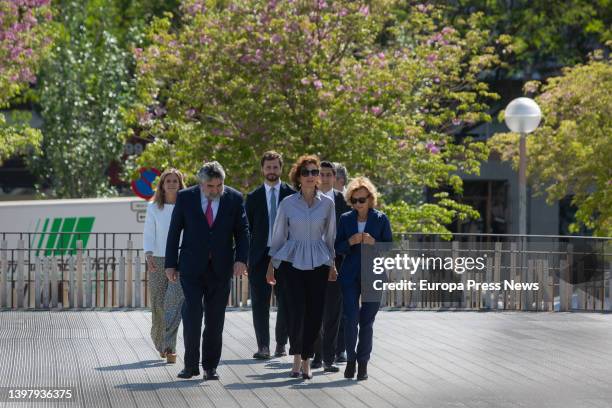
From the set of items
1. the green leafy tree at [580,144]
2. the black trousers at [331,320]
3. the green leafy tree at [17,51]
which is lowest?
the black trousers at [331,320]

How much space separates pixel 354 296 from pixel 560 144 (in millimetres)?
15428

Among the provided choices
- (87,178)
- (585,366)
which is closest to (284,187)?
(585,366)

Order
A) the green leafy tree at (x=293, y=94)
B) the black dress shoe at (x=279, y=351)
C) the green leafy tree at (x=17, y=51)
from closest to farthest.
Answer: the black dress shoe at (x=279, y=351)
the green leafy tree at (x=293, y=94)
the green leafy tree at (x=17, y=51)

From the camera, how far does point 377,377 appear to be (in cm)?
1121

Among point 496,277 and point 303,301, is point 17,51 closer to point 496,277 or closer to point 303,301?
point 496,277

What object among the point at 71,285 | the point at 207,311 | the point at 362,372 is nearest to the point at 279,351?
the point at 362,372

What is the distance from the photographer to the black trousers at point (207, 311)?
10.9 meters

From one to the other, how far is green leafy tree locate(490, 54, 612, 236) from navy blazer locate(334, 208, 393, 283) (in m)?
13.5

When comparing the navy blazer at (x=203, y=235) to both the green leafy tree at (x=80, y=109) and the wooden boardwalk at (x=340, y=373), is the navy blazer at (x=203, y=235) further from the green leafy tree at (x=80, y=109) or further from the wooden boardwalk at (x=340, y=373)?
the green leafy tree at (x=80, y=109)

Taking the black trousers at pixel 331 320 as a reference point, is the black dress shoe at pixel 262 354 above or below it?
below

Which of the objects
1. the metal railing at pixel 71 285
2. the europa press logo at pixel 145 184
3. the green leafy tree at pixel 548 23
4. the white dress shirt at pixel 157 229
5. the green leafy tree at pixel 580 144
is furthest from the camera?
the green leafy tree at pixel 548 23

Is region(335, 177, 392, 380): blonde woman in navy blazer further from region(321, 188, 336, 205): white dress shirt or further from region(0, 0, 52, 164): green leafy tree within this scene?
region(0, 0, 52, 164): green leafy tree

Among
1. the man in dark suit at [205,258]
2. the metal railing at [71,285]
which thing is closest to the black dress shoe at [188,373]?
the man in dark suit at [205,258]

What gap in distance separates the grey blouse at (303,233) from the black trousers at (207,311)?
516 millimetres
